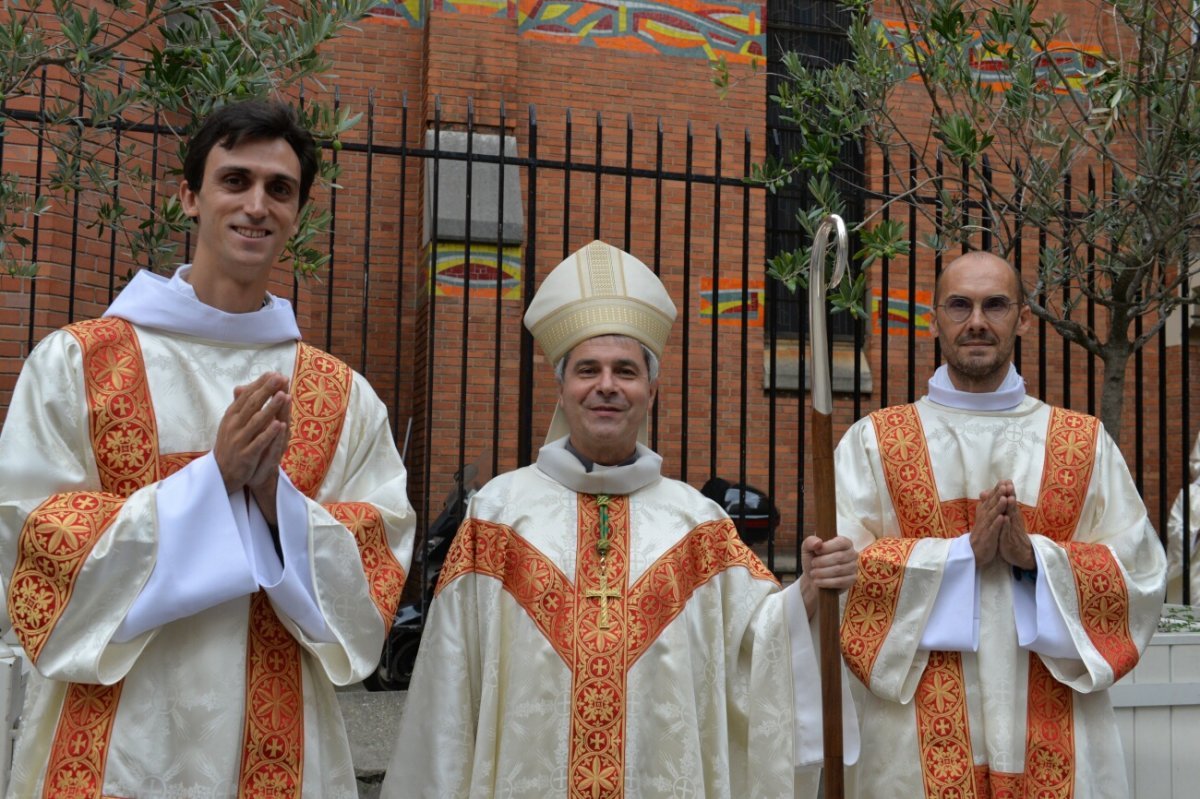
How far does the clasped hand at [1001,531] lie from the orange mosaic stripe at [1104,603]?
16 cm

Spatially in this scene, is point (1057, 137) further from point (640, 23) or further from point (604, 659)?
point (640, 23)

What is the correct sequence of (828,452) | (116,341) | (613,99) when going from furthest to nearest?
(613,99) < (828,452) < (116,341)

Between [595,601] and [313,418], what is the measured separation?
865mm

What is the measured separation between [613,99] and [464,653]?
8.11 meters

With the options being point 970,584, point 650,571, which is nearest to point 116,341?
point 650,571

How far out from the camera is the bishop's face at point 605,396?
322 centimetres

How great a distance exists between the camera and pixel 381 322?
31.2 ft

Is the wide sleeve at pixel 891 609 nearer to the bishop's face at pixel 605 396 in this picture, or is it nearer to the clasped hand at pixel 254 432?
the bishop's face at pixel 605 396

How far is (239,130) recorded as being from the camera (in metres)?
2.82

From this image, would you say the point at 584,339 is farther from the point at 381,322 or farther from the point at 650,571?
the point at 381,322

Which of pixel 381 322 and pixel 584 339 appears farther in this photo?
pixel 381 322

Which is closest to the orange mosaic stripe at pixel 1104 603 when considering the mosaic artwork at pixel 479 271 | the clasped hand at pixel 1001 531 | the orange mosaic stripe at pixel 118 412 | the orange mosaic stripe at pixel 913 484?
the clasped hand at pixel 1001 531

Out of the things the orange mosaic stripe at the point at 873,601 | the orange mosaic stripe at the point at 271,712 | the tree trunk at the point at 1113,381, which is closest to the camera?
the orange mosaic stripe at the point at 271,712

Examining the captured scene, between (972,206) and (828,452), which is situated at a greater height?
(972,206)
